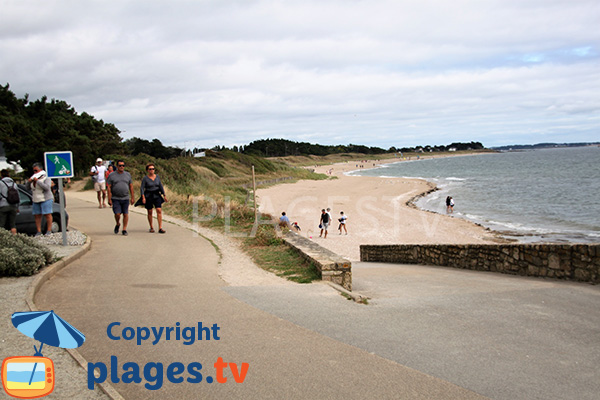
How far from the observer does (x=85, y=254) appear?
9.94m

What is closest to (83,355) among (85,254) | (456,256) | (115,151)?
(85,254)

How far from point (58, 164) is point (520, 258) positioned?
9.83 metres

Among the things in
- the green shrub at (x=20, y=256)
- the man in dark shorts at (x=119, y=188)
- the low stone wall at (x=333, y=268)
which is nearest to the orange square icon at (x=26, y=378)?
the green shrub at (x=20, y=256)

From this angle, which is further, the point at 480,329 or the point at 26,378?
the point at 480,329

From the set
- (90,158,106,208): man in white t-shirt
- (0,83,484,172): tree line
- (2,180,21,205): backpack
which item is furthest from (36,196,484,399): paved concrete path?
(0,83,484,172): tree line

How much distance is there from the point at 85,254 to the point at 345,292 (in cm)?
572

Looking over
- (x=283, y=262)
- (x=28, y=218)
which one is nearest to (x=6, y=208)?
(x=28, y=218)

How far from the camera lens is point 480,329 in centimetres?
582

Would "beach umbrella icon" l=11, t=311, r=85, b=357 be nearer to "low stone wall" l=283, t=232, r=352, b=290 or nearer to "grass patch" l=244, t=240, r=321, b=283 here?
"grass patch" l=244, t=240, r=321, b=283

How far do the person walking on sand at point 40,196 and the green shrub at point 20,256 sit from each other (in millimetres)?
3357

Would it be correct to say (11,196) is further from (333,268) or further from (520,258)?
(520,258)

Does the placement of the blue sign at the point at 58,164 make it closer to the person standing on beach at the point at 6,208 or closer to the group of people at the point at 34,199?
the group of people at the point at 34,199

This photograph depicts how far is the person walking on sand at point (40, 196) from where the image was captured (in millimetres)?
11219

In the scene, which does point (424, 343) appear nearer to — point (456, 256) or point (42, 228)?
point (456, 256)
